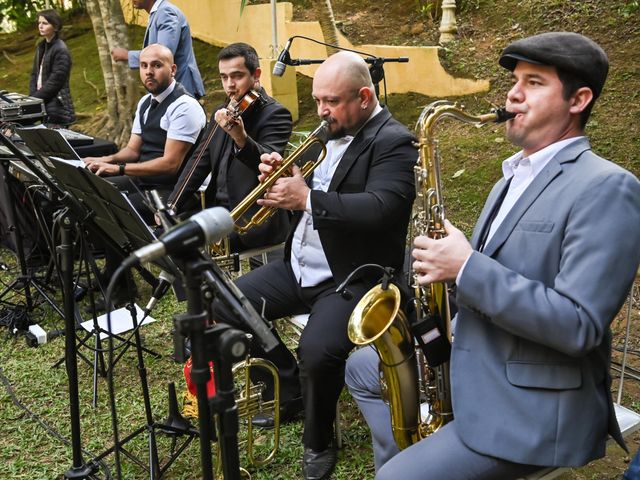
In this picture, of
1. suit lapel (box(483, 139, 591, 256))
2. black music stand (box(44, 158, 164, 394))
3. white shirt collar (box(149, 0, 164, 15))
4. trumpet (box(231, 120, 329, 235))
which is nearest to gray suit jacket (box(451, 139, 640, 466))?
suit lapel (box(483, 139, 591, 256))

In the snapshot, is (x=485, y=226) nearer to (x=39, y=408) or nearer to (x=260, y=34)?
(x=39, y=408)

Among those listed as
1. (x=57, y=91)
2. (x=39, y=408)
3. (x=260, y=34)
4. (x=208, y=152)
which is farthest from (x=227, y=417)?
(x=260, y=34)

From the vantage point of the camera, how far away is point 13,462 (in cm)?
353

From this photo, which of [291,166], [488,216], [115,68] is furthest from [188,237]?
[115,68]

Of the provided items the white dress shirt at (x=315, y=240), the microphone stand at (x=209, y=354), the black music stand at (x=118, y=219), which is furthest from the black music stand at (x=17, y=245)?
the microphone stand at (x=209, y=354)

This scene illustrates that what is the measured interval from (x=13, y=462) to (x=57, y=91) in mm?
5259

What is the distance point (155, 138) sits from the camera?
5398mm

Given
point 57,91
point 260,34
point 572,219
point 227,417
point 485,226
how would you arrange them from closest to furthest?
point 227,417 → point 572,219 → point 485,226 → point 57,91 → point 260,34

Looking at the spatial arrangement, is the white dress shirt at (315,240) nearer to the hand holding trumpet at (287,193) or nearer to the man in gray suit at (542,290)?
the hand holding trumpet at (287,193)

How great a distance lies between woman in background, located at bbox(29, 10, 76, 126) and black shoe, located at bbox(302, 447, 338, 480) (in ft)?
19.2

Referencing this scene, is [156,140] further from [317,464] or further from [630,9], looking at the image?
[630,9]

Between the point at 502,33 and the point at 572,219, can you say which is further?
the point at 502,33

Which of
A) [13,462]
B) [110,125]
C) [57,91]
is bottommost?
[13,462]

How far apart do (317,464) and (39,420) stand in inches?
65.4
